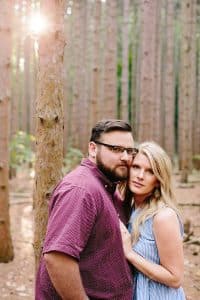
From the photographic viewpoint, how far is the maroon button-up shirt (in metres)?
2.21

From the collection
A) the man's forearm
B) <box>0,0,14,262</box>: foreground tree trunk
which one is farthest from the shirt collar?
<box>0,0,14,262</box>: foreground tree trunk

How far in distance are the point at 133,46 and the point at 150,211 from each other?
71.4ft

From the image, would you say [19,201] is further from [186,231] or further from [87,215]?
[87,215]

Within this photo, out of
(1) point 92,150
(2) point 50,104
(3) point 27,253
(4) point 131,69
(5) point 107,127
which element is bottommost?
(3) point 27,253

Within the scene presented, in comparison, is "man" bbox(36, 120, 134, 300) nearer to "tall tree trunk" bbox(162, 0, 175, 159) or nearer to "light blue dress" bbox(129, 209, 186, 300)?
"light blue dress" bbox(129, 209, 186, 300)

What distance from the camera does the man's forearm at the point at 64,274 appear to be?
7.22ft

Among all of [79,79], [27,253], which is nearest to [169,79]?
[79,79]

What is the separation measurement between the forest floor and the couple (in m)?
2.76

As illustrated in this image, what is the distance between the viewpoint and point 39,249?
316cm

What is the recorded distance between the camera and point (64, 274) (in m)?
2.21

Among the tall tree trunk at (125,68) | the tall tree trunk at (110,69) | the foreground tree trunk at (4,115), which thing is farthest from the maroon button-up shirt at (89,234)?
the tall tree trunk at (125,68)

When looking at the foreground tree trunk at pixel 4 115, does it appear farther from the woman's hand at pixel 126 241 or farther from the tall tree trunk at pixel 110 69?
the tall tree trunk at pixel 110 69

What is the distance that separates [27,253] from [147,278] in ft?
13.6

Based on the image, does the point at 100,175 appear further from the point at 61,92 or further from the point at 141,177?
the point at 61,92
